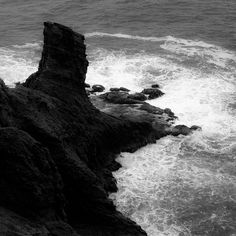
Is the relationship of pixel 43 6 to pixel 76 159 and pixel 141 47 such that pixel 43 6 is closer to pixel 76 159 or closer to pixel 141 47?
pixel 141 47

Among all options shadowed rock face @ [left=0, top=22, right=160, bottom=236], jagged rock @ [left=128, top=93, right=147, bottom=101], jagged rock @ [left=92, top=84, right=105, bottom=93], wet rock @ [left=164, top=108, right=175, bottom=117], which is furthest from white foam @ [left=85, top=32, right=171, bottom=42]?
shadowed rock face @ [left=0, top=22, right=160, bottom=236]

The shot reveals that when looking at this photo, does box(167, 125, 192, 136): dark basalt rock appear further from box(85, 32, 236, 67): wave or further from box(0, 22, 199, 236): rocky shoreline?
box(85, 32, 236, 67): wave

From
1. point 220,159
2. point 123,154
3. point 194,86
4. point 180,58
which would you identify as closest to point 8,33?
point 180,58

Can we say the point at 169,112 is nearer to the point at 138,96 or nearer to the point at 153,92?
the point at 138,96

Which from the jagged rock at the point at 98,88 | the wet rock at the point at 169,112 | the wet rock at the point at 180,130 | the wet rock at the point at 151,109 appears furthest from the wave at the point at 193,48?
the wet rock at the point at 180,130

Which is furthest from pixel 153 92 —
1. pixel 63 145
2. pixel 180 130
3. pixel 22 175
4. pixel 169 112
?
pixel 22 175
